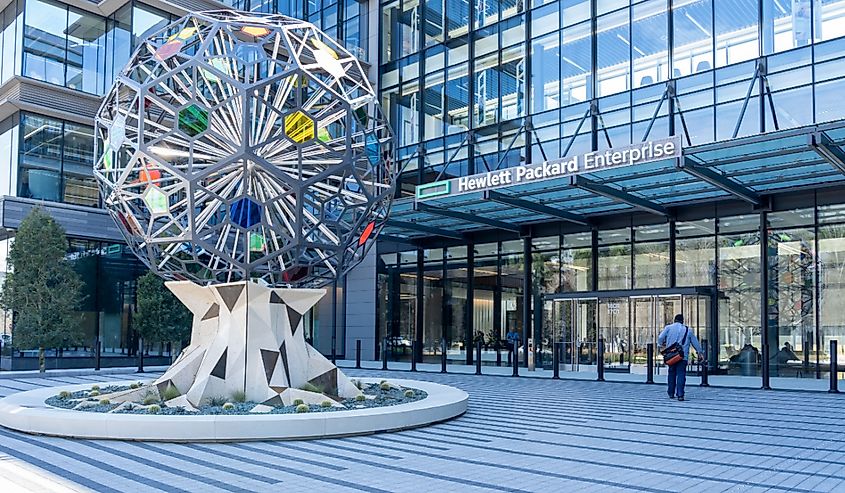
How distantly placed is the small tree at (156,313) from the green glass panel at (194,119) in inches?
633

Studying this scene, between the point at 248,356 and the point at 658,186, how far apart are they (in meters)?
14.0

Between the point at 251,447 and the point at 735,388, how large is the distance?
13631 mm

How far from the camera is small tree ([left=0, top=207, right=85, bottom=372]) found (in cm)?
2492

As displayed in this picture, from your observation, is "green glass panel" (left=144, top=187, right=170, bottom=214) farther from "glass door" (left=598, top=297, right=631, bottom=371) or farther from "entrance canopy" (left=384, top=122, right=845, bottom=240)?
"glass door" (left=598, top=297, right=631, bottom=371)

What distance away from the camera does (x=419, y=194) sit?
2427 cm

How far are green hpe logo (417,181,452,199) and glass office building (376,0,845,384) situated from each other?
124mm

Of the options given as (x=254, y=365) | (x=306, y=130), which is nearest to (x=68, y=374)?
(x=254, y=365)

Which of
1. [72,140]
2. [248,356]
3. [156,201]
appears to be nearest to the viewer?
[156,201]

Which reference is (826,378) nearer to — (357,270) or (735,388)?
(735,388)

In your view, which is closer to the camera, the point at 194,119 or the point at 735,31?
the point at 194,119

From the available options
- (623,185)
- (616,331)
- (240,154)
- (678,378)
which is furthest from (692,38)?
(240,154)

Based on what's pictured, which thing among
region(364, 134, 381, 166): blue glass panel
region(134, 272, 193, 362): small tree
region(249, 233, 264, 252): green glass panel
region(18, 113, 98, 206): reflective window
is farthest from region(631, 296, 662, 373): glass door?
region(18, 113, 98, 206): reflective window

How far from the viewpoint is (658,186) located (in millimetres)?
22641

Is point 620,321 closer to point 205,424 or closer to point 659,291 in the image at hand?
point 659,291
